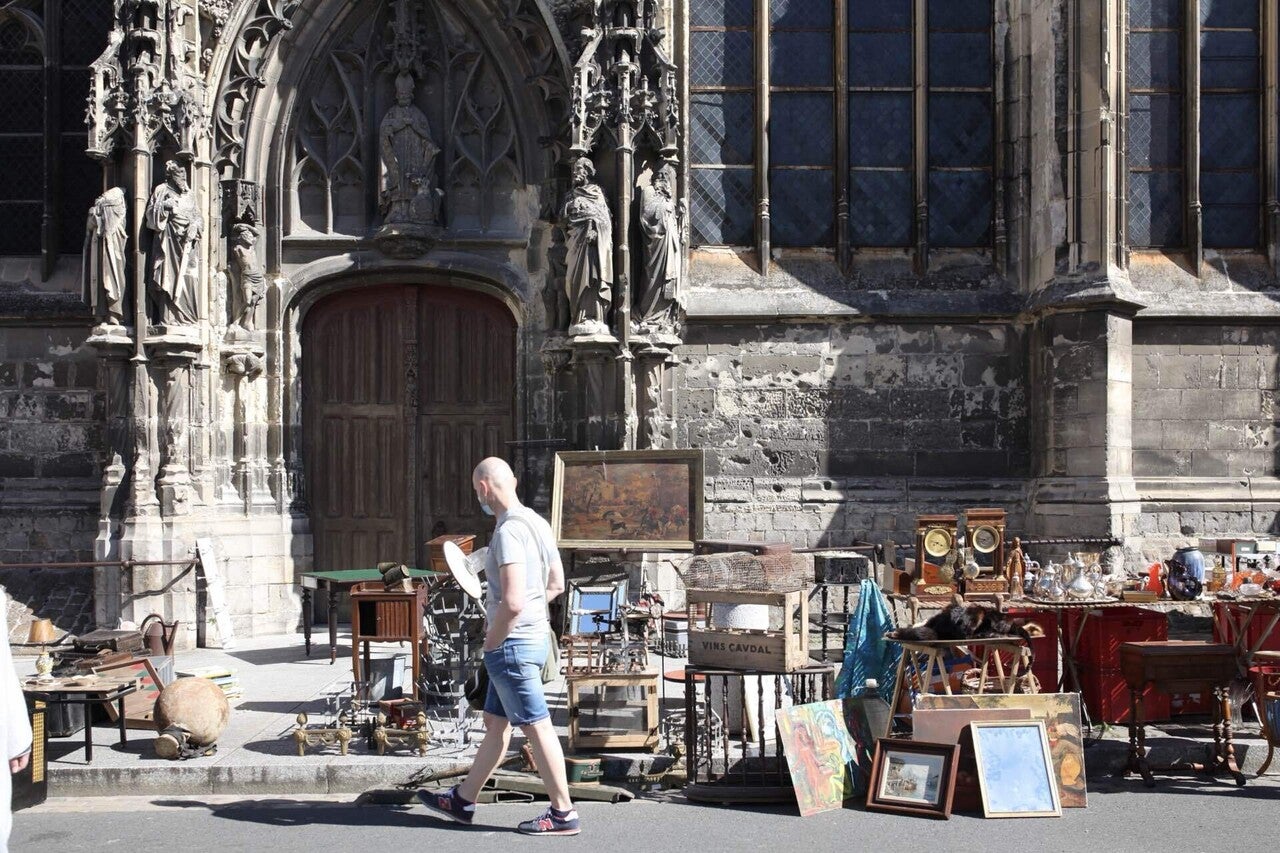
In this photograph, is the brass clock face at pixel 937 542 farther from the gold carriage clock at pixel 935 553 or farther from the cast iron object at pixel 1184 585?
the cast iron object at pixel 1184 585

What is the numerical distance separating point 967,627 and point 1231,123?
8108mm

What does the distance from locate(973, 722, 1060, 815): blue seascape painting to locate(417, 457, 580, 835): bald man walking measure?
2.08 m

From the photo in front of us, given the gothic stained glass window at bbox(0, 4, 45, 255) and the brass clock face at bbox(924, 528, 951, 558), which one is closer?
the brass clock face at bbox(924, 528, 951, 558)

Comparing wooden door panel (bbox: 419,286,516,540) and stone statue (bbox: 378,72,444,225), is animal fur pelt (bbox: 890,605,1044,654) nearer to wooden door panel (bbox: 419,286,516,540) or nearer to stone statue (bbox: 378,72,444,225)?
wooden door panel (bbox: 419,286,516,540)

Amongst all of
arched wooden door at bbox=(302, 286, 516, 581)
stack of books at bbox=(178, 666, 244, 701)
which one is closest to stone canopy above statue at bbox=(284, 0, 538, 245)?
arched wooden door at bbox=(302, 286, 516, 581)

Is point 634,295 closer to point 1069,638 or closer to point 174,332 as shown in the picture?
point 174,332

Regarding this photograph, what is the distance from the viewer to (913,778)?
262 inches

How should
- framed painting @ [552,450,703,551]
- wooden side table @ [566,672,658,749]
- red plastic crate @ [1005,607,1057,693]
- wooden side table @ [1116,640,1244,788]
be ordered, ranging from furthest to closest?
framed painting @ [552,450,703,551], red plastic crate @ [1005,607,1057,693], wooden side table @ [566,672,658,749], wooden side table @ [1116,640,1244,788]

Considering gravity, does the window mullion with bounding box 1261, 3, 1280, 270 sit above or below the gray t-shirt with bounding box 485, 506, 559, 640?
above

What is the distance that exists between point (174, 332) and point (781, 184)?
5.79 metres

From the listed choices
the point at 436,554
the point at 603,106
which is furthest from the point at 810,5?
the point at 436,554

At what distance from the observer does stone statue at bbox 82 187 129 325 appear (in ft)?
37.1

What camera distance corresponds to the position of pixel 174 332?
11.3m

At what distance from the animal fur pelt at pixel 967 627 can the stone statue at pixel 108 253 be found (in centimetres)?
751
